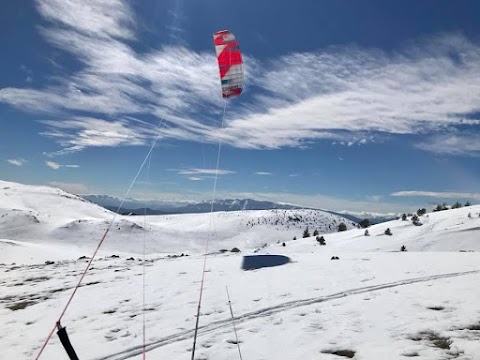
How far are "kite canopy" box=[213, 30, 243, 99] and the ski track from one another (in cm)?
909

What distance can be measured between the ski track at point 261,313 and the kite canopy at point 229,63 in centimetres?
909

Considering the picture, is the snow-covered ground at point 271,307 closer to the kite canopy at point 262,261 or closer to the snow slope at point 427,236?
the snow slope at point 427,236

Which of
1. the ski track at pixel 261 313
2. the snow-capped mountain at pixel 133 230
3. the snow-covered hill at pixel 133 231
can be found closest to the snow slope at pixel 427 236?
the ski track at pixel 261 313

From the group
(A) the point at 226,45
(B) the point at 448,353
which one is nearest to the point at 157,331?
(B) the point at 448,353

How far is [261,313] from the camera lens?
38.2ft

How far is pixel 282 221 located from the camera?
107 m

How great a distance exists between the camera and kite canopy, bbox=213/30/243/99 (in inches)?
663

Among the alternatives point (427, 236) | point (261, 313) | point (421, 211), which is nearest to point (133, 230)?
point (421, 211)

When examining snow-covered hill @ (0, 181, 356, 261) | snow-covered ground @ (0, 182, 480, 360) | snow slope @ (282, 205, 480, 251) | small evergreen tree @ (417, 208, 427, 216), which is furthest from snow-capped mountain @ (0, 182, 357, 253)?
snow-covered ground @ (0, 182, 480, 360)

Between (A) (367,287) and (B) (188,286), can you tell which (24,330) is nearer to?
(B) (188,286)

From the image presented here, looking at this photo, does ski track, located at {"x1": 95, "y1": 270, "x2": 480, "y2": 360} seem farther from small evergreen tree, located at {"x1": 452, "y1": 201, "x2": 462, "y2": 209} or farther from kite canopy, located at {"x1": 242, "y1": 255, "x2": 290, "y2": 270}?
small evergreen tree, located at {"x1": 452, "y1": 201, "x2": 462, "y2": 209}

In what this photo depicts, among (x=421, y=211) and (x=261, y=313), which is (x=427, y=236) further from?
(x=261, y=313)

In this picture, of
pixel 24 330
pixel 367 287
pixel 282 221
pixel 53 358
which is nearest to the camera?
pixel 53 358

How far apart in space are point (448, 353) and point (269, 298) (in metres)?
6.47
